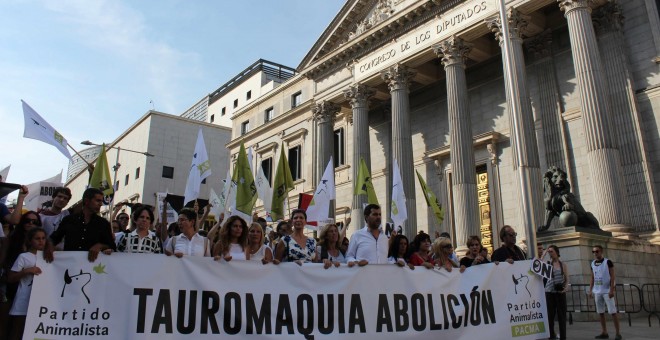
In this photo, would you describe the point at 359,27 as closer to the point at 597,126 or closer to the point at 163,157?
the point at 597,126

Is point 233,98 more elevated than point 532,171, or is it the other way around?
point 233,98

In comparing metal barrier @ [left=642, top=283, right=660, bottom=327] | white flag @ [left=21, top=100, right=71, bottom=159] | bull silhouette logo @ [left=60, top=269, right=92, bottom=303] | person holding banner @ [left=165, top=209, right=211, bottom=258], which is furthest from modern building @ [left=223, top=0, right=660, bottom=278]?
white flag @ [left=21, top=100, right=71, bottom=159]

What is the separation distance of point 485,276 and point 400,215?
574 cm

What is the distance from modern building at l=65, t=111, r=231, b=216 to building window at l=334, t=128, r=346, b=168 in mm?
20510

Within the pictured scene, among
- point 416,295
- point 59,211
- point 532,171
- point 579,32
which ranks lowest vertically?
point 416,295

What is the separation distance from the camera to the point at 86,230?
5.93m

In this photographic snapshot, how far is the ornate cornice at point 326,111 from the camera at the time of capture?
97.1 feet

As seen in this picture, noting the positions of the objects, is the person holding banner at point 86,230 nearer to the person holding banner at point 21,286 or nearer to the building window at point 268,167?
the person holding banner at point 21,286

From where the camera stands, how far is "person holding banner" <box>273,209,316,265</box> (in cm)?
704

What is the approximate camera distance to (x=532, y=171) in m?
18.3

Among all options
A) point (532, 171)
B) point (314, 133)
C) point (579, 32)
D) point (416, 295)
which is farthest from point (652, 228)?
point (314, 133)

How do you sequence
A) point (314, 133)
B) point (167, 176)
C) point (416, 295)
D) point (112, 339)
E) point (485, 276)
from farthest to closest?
point (167, 176), point (314, 133), point (485, 276), point (416, 295), point (112, 339)

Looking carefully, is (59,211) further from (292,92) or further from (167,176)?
(167,176)

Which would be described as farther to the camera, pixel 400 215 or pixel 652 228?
pixel 652 228
